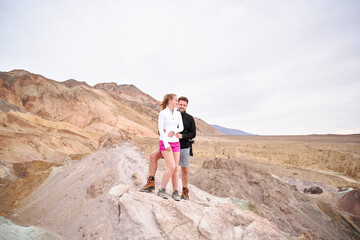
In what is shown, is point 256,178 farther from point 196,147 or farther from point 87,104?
point 87,104

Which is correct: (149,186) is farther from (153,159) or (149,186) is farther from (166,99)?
(166,99)

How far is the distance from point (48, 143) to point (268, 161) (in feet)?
68.6

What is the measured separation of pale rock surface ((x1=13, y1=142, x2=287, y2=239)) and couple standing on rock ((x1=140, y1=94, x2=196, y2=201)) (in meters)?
0.27

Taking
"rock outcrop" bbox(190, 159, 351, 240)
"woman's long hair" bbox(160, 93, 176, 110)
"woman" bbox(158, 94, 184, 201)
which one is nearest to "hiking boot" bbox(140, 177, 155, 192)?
"woman" bbox(158, 94, 184, 201)

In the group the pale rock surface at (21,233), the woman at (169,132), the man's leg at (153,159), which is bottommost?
the pale rock surface at (21,233)

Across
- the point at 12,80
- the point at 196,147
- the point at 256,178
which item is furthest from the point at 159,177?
the point at 12,80

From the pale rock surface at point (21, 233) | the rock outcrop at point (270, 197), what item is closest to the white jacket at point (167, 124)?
the pale rock surface at point (21, 233)

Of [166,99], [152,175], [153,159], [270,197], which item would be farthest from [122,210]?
[270,197]

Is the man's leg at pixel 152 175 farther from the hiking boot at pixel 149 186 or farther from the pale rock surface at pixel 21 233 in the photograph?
the pale rock surface at pixel 21 233

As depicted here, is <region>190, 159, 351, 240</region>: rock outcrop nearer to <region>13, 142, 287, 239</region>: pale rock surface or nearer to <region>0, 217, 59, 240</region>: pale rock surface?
<region>13, 142, 287, 239</region>: pale rock surface

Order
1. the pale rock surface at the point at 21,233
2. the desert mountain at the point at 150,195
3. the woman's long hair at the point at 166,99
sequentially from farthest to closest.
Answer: the pale rock surface at the point at 21,233 → the woman's long hair at the point at 166,99 → the desert mountain at the point at 150,195

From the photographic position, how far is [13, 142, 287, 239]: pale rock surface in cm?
280

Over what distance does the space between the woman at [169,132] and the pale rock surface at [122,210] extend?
45 cm

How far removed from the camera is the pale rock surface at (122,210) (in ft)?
9.20
